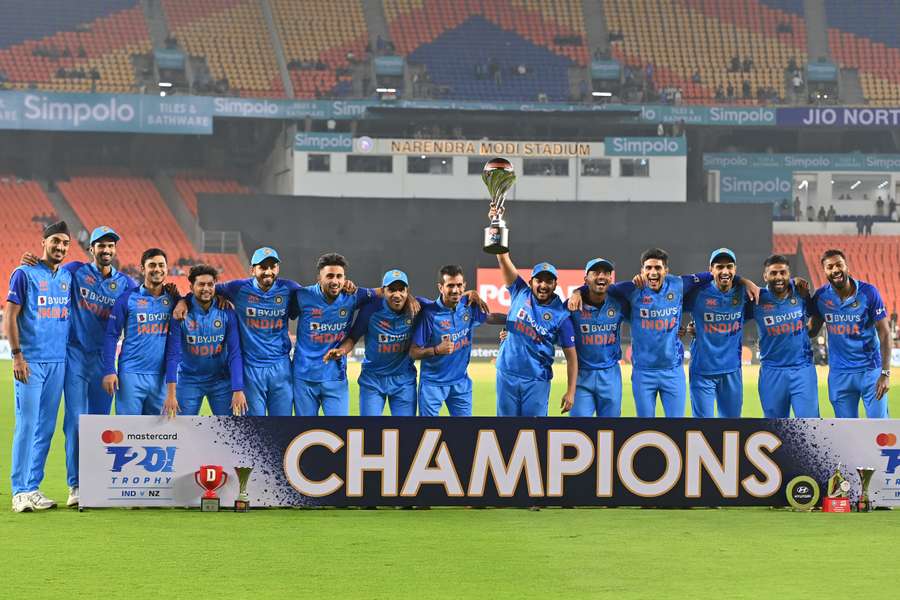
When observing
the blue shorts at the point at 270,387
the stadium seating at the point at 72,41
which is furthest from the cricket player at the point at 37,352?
the stadium seating at the point at 72,41

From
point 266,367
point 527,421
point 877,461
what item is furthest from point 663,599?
point 266,367

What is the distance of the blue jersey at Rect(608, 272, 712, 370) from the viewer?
10992 millimetres

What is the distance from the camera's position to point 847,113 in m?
48.5

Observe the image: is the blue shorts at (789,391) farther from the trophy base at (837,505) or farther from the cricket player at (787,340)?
the trophy base at (837,505)

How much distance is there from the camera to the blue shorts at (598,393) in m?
10.9

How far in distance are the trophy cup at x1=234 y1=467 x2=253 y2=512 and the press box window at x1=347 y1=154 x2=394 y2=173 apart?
3619 cm

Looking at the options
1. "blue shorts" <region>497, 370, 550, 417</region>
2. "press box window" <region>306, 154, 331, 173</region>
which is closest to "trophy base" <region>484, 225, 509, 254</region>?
"blue shorts" <region>497, 370, 550, 417</region>

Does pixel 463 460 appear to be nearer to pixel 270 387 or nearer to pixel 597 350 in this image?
pixel 597 350

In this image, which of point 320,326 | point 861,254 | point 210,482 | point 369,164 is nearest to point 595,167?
point 369,164

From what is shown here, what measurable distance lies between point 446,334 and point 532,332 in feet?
2.37

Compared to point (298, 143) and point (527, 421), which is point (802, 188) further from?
point (527, 421)

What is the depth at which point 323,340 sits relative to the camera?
10.7 m

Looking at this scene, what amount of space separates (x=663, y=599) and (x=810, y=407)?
5.03 metres

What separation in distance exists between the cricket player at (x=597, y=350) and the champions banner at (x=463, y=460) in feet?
2.98
